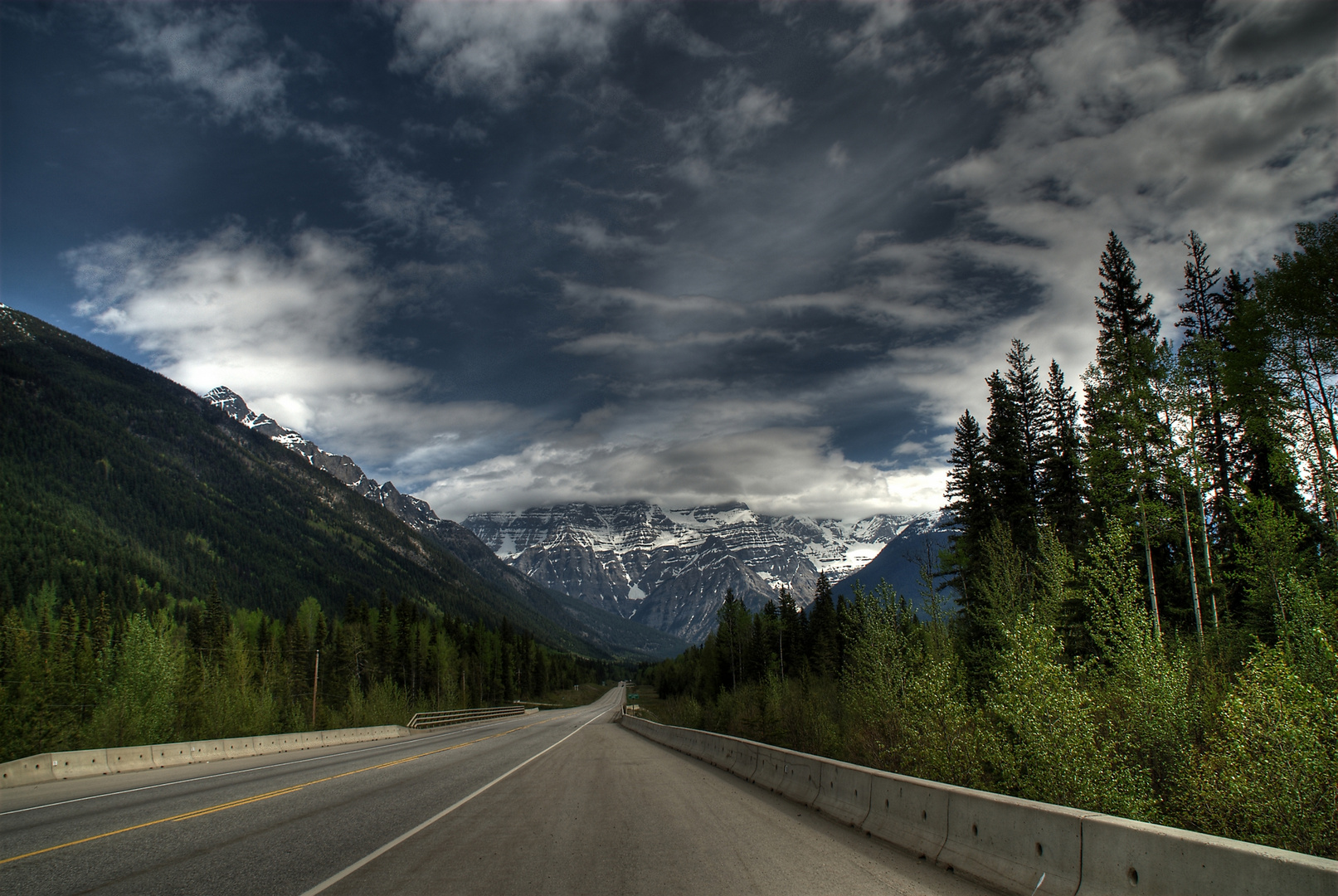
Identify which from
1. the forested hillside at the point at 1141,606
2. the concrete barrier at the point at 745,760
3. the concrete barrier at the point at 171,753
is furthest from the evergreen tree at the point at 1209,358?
the concrete barrier at the point at 171,753

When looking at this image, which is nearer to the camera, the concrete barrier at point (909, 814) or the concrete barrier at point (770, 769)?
the concrete barrier at point (909, 814)

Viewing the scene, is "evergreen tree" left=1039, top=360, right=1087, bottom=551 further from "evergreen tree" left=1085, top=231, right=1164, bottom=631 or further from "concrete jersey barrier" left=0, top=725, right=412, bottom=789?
"concrete jersey barrier" left=0, top=725, right=412, bottom=789

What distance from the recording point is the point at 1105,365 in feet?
90.2

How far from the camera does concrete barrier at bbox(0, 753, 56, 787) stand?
599 inches

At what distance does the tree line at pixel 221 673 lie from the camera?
91.5 ft

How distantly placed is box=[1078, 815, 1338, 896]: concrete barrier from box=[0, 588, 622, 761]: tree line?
3099cm

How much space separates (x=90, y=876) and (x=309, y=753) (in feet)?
72.0

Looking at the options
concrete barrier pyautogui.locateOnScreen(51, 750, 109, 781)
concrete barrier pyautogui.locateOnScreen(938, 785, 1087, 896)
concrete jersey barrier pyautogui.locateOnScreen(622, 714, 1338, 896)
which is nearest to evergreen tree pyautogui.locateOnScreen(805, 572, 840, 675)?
concrete barrier pyautogui.locateOnScreen(51, 750, 109, 781)

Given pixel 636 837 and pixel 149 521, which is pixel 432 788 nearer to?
pixel 636 837

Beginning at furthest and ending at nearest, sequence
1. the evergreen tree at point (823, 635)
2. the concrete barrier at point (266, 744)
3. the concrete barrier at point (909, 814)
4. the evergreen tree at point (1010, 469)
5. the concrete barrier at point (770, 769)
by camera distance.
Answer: the evergreen tree at point (823, 635)
the evergreen tree at point (1010, 469)
the concrete barrier at point (266, 744)
the concrete barrier at point (770, 769)
the concrete barrier at point (909, 814)

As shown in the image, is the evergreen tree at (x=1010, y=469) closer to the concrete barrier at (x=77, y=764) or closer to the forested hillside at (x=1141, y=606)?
the forested hillside at (x=1141, y=606)

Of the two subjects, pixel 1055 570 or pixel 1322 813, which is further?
pixel 1055 570

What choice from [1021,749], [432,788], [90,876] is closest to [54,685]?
[432,788]

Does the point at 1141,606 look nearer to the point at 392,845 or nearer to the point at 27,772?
the point at 392,845
